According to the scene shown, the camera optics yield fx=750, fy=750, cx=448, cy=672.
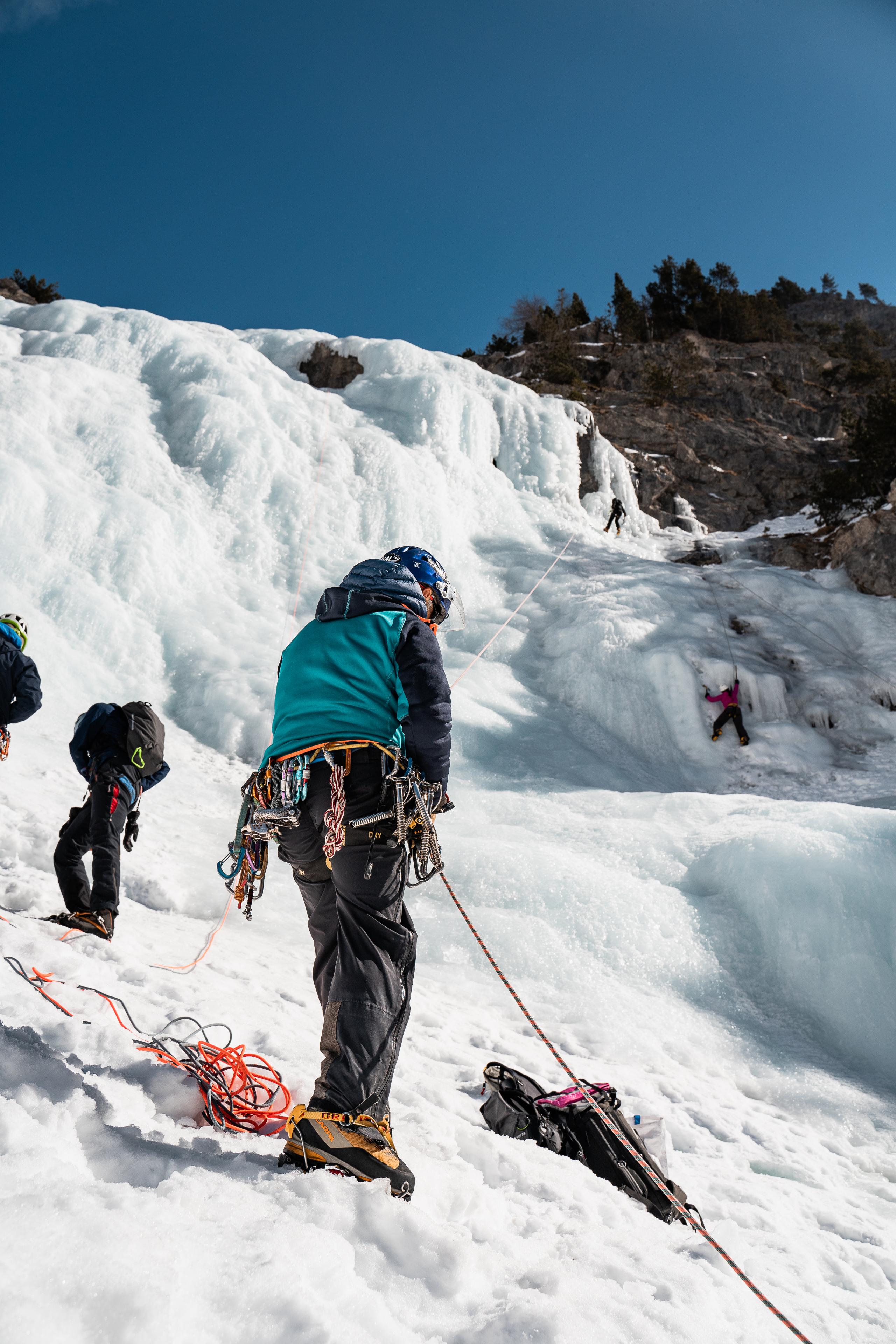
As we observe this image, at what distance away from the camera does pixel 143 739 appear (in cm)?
417

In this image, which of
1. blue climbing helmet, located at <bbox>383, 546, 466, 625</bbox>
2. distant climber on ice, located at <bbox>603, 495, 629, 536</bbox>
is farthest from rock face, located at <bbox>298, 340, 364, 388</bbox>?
blue climbing helmet, located at <bbox>383, 546, 466, 625</bbox>

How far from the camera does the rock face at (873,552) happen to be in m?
14.6

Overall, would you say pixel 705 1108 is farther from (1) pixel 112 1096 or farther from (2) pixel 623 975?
(1) pixel 112 1096

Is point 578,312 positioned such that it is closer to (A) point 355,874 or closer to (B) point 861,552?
(B) point 861,552

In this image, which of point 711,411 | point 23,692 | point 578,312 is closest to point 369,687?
point 23,692

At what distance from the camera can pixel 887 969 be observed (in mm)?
4703

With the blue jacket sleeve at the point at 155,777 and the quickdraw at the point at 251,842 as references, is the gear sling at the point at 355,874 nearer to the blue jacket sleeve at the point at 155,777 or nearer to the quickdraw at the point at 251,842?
the quickdraw at the point at 251,842

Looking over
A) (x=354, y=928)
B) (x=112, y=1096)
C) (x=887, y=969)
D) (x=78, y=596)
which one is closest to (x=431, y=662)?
(x=354, y=928)

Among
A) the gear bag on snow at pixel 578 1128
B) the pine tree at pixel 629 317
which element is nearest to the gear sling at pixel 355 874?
the gear bag on snow at pixel 578 1128

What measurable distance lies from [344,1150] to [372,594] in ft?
5.30

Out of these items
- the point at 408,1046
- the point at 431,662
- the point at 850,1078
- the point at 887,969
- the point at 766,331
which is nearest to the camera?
the point at 431,662

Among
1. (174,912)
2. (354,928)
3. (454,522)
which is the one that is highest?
(454,522)

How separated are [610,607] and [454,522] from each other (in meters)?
3.61

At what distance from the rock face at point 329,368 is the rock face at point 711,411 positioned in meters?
6.31
